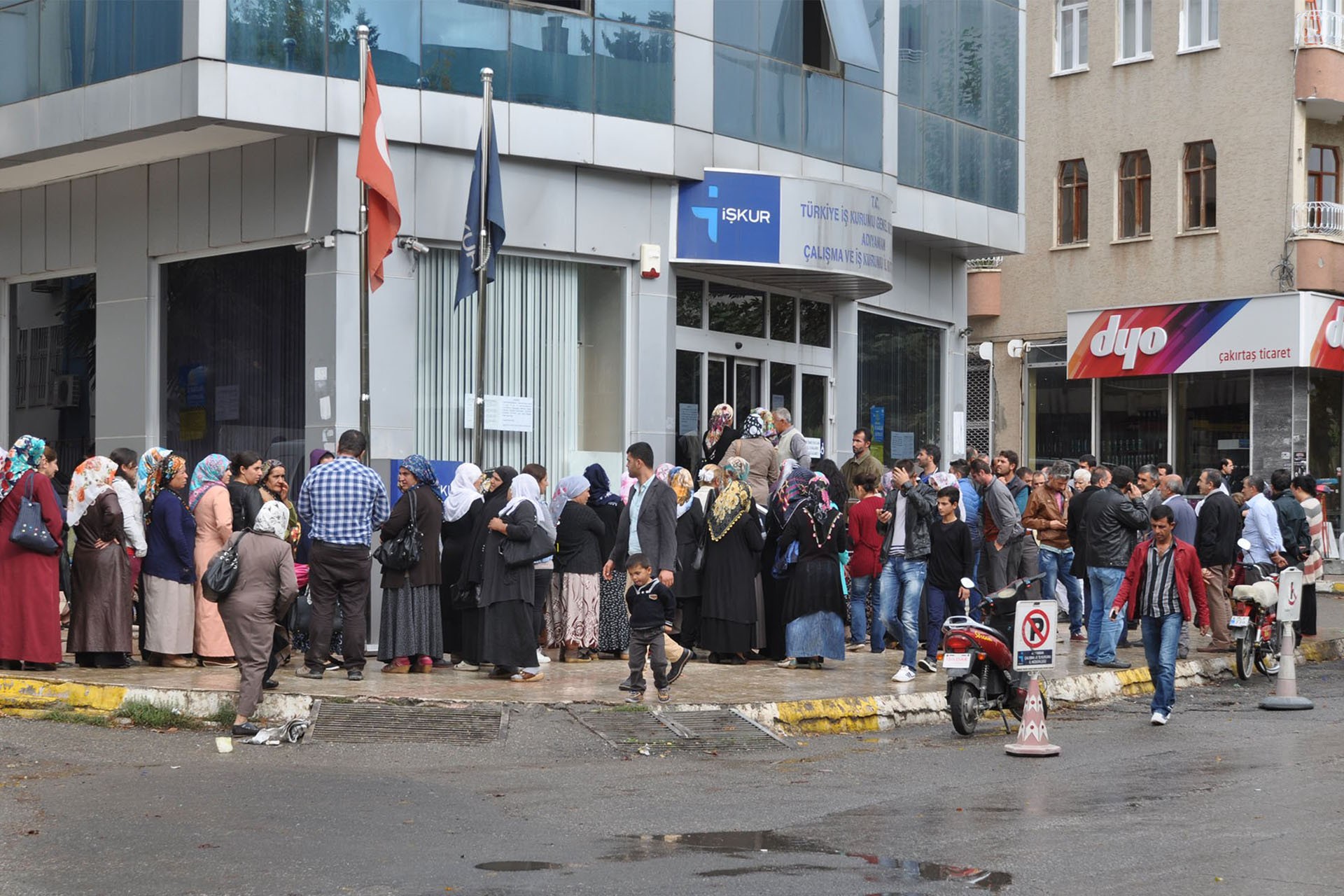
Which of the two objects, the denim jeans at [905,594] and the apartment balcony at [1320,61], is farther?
the apartment balcony at [1320,61]

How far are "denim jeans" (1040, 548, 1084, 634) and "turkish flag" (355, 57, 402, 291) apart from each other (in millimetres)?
7091

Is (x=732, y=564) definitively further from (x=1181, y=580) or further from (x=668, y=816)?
(x=668, y=816)

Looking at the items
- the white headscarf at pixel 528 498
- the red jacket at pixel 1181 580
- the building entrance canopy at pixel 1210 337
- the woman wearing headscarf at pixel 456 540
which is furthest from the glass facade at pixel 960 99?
the white headscarf at pixel 528 498

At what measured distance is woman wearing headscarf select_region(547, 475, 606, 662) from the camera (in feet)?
47.3

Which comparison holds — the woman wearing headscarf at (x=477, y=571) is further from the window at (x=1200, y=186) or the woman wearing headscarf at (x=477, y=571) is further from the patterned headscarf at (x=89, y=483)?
the window at (x=1200, y=186)

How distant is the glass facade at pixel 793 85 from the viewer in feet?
61.7

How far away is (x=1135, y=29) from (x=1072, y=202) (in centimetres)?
356

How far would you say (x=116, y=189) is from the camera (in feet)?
59.7

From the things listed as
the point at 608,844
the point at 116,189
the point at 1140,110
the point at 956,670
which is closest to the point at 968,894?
the point at 608,844

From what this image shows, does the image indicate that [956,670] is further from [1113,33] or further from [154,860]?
[1113,33]

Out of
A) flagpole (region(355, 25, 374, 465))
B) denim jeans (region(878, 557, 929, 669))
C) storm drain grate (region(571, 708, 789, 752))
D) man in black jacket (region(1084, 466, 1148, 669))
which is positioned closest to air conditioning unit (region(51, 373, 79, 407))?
flagpole (region(355, 25, 374, 465))

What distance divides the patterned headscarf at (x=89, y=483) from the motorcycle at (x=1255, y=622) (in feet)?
31.6

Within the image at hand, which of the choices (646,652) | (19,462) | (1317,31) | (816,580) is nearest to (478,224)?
(816,580)

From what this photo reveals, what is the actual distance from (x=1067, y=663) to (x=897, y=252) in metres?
8.73
